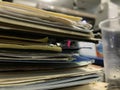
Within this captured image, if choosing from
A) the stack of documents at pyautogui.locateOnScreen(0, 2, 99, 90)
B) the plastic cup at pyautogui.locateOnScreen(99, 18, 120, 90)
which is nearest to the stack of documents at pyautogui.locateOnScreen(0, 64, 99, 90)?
the stack of documents at pyautogui.locateOnScreen(0, 2, 99, 90)

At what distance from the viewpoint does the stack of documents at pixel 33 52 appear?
0.53 meters

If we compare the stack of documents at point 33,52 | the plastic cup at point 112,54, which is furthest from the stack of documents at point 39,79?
the plastic cup at point 112,54

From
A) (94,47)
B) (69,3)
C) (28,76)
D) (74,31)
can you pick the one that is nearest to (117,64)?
(74,31)

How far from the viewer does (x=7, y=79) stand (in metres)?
0.51

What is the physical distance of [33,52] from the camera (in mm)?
599

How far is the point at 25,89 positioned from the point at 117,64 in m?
0.39

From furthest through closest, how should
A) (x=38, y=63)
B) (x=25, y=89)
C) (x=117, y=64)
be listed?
(x=117, y=64) < (x=38, y=63) < (x=25, y=89)

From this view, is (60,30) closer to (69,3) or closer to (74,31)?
(74,31)

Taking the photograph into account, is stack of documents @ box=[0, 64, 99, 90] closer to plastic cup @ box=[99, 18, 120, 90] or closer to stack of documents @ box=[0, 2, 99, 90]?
stack of documents @ box=[0, 2, 99, 90]

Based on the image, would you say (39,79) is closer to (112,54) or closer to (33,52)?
(33,52)

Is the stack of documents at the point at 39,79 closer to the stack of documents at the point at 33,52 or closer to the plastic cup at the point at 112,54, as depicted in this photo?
the stack of documents at the point at 33,52

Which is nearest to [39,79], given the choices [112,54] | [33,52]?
[33,52]

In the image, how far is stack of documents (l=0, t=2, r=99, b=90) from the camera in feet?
1.75

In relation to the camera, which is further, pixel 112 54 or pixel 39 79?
pixel 112 54
